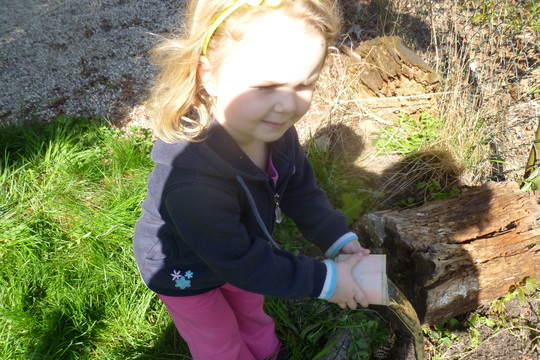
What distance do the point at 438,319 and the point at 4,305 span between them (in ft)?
7.64

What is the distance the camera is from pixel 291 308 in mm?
2537

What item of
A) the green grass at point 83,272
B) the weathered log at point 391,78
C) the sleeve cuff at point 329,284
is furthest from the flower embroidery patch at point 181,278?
the weathered log at point 391,78

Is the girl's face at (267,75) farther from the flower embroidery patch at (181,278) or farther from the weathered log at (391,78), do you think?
the weathered log at (391,78)

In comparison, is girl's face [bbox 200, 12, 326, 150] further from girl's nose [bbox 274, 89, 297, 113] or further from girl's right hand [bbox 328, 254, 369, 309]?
girl's right hand [bbox 328, 254, 369, 309]

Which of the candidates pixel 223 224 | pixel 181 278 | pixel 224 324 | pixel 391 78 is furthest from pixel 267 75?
pixel 391 78

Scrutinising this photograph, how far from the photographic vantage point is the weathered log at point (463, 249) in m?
2.12

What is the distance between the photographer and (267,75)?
135cm

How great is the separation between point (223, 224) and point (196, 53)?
588 millimetres

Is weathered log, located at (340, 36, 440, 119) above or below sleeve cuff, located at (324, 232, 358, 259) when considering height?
above

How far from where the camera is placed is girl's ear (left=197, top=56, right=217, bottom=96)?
1509 mm

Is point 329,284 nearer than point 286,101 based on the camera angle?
No

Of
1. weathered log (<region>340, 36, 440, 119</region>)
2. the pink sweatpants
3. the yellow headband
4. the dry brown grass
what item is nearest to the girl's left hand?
the pink sweatpants

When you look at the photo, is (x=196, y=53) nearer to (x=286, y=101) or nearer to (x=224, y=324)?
(x=286, y=101)

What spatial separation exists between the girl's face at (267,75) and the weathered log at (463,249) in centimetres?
109
